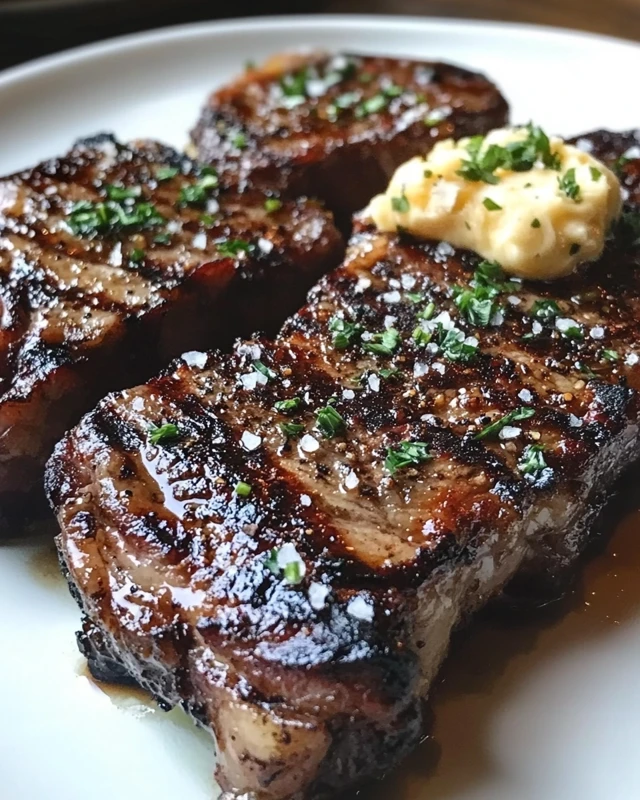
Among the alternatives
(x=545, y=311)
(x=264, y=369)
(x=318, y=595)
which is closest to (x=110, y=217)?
(x=264, y=369)

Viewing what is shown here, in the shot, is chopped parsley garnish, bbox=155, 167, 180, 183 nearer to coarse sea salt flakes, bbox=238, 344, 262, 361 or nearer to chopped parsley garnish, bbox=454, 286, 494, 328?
coarse sea salt flakes, bbox=238, 344, 262, 361

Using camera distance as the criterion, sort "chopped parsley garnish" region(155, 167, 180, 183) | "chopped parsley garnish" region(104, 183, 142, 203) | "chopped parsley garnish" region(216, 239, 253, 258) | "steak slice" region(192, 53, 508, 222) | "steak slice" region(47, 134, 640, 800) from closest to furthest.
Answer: "steak slice" region(47, 134, 640, 800) → "chopped parsley garnish" region(216, 239, 253, 258) → "chopped parsley garnish" region(104, 183, 142, 203) → "chopped parsley garnish" region(155, 167, 180, 183) → "steak slice" region(192, 53, 508, 222)

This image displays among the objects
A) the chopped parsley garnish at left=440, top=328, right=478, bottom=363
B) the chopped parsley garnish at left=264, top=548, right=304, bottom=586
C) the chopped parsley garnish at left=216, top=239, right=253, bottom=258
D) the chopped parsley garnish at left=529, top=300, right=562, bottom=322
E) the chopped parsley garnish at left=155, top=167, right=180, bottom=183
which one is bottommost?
the chopped parsley garnish at left=264, top=548, right=304, bottom=586

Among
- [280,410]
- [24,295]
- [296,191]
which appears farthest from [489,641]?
[296,191]

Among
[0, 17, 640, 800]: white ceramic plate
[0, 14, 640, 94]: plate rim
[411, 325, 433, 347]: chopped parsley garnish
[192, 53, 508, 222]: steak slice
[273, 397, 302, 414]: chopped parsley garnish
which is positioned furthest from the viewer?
[0, 14, 640, 94]: plate rim

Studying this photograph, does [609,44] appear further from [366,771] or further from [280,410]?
[366,771]

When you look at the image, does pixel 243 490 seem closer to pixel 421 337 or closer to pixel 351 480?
pixel 351 480

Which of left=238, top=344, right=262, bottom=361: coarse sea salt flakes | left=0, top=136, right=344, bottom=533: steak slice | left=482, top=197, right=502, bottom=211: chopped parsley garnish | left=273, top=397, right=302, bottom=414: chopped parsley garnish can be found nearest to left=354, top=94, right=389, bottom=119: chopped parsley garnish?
left=0, top=136, right=344, bottom=533: steak slice
